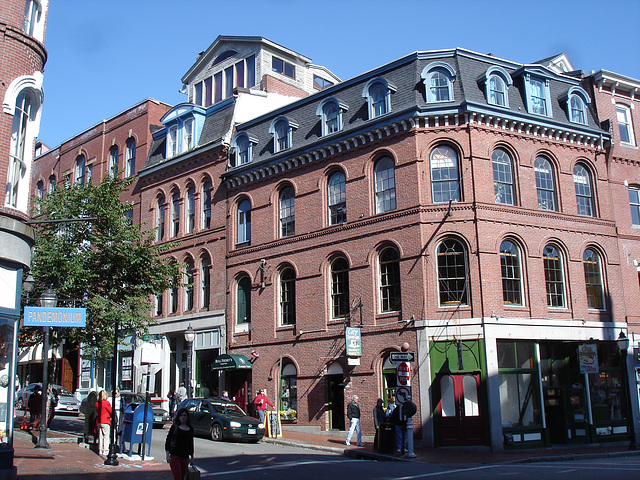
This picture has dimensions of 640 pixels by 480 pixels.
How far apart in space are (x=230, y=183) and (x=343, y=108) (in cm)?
692

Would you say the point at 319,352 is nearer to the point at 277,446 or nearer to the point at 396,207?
the point at 277,446

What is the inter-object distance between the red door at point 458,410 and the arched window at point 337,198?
7.53 metres

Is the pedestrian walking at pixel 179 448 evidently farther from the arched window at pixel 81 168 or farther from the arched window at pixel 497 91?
the arched window at pixel 81 168

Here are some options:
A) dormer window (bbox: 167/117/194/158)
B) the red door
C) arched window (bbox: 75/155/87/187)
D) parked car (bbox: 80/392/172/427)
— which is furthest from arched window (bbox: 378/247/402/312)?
arched window (bbox: 75/155/87/187)

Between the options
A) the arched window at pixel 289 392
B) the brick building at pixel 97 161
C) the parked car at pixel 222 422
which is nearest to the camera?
the parked car at pixel 222 422

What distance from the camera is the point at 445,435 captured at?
21453 mm

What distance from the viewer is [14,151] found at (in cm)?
1477

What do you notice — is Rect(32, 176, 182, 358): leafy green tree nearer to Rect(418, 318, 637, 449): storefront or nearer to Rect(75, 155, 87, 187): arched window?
Rect(418, 318, 637, 449): storefront

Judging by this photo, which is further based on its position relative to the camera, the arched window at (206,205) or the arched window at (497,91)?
the arched window at (206,205)

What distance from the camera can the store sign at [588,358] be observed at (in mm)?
21859

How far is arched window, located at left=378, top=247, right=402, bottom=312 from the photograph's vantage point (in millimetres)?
23656

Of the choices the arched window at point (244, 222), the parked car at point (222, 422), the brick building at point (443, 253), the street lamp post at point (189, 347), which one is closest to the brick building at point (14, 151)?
the parked car at point (222, 422)

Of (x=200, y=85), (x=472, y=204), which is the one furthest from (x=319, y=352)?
(x=200, y=85)

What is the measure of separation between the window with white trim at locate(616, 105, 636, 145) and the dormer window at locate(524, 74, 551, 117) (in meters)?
4.02
